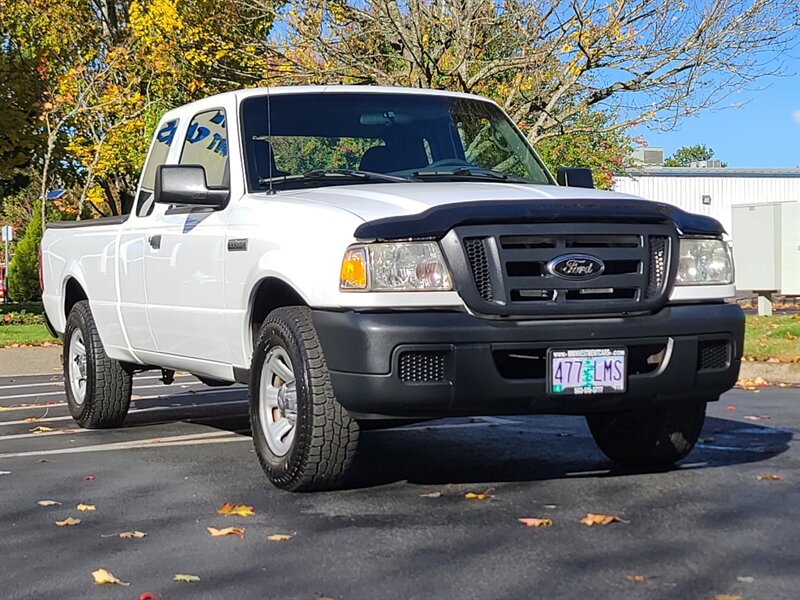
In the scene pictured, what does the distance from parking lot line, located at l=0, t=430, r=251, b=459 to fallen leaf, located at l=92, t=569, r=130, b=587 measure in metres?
3.22

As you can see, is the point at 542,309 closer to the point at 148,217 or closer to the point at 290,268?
the point at 290,268

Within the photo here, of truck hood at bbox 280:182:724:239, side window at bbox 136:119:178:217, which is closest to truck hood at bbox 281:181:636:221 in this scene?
truck hood at bbox 280:182:724:239

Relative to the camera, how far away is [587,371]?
5504 millimetres

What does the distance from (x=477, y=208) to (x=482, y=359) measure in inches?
25.2

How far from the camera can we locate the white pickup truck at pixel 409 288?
5.39 m

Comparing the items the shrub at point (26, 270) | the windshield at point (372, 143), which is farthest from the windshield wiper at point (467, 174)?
the shrub at point (26, 270)

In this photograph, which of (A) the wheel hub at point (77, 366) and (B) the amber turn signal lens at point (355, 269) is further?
(A) the wheel hub at point (77, 366)

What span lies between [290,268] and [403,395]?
848 mm

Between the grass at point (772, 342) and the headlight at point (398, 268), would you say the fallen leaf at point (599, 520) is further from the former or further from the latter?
the grass at point (772, 342)

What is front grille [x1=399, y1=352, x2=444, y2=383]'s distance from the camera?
5.33m

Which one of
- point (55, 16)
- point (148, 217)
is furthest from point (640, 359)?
point (55, 16)

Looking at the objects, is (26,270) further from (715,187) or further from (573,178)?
(715,187)

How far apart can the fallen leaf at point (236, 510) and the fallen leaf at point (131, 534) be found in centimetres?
44

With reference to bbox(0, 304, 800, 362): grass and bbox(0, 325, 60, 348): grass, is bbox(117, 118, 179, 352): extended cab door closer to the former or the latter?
bbox(0, 304, 800, 362): grass
